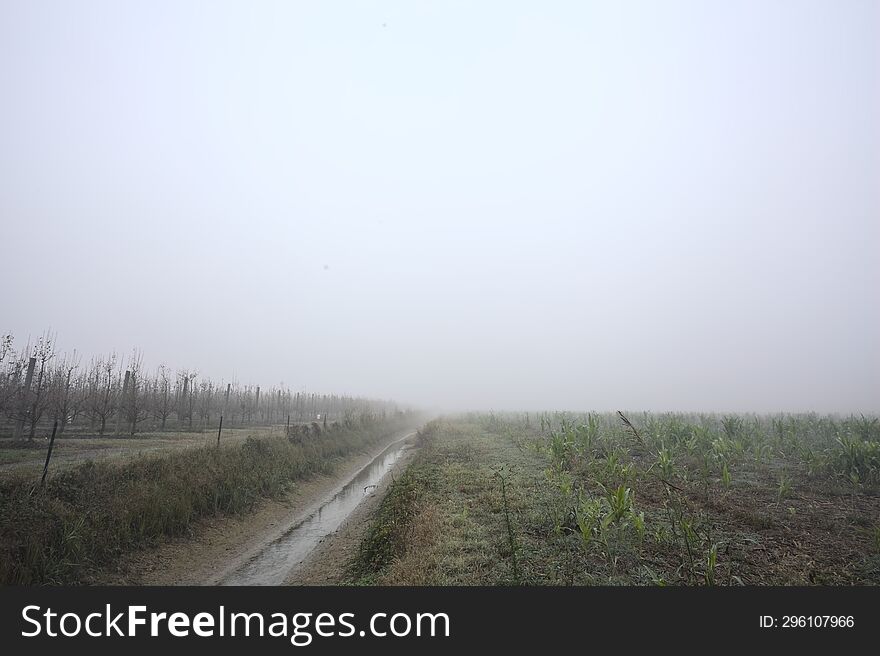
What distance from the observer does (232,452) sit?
48.0 ft

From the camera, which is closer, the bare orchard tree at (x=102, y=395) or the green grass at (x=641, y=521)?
the green grass at (x=641, y=521)

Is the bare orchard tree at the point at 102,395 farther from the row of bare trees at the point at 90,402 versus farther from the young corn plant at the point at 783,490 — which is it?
the young corn plant at the point at 783,490

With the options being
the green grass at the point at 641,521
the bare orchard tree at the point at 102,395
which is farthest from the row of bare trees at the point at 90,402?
the green grass at the point at 641,521

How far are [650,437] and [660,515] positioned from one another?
932cm

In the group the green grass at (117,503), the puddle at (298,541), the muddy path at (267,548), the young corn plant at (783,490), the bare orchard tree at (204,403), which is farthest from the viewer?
the bare orchard tree at (204,403)

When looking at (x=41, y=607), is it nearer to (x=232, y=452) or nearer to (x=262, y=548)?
(x=262, y=548)

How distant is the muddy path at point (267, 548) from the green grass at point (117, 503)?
0.51 meters

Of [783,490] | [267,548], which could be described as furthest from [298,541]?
[783,490]

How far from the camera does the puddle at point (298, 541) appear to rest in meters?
8.58

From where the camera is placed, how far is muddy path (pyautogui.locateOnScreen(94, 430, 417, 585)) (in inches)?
329

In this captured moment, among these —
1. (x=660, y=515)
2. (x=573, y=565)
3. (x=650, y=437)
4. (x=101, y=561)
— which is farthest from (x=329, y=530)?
(x=650, y=437)

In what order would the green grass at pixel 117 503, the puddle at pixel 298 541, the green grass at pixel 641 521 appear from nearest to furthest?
the green grass at pixel 641 521, the green grass at pixel 117 503, the puddle at pixel 298 541

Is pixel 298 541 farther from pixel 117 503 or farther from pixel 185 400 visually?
pixel 185 400

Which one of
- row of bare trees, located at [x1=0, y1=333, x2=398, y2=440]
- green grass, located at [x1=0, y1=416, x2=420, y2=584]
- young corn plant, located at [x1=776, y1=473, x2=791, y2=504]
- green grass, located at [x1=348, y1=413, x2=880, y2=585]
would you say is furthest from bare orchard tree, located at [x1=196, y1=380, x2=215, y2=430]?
young corn plant, located at [x1=776, y1=473, x2=791, y2=504]
